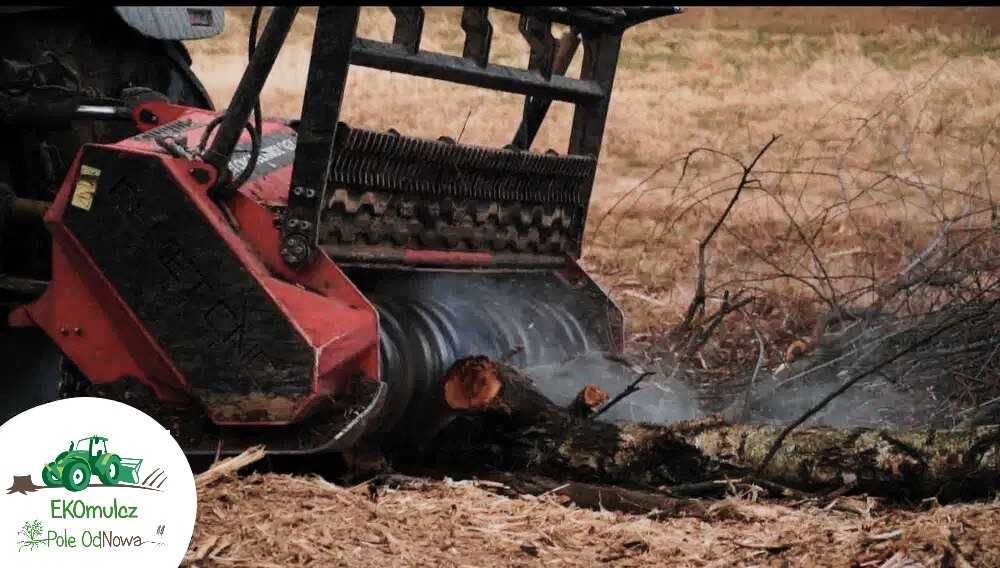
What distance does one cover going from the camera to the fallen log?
3910 mm

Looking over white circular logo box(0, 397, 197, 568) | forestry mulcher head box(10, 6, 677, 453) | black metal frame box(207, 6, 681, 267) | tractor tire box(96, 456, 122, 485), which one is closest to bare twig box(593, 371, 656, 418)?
forestry mulcher head box(10, 6, 677, 453)

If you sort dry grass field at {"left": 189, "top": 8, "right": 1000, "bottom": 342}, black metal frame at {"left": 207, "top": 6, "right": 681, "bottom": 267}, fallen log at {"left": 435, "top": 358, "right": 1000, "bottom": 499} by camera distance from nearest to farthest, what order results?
fallen log at {"left": 435, "top": 358, "right": 1000, "bottom": 499}, black metal frame at {"left": 207, "top": 6, "right": 681, "bottom": 267}, dry grass field at {"left": 189, "top": 8, "right": 1000, "bottom": 342}

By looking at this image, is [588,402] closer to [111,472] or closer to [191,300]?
[191,300]

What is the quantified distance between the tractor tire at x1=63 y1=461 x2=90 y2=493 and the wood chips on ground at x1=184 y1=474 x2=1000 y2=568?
1.22 feet

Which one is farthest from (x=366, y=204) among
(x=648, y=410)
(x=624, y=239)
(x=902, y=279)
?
(x=624, y=239)

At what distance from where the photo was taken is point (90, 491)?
2992 millimetres

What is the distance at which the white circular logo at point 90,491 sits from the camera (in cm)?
295

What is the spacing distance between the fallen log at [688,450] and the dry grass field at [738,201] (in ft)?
0.48

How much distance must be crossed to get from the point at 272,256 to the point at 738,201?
630cm

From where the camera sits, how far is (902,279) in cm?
599

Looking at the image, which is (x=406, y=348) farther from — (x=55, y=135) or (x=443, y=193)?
(x=55, y=135)

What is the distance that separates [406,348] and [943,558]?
6.09 feet

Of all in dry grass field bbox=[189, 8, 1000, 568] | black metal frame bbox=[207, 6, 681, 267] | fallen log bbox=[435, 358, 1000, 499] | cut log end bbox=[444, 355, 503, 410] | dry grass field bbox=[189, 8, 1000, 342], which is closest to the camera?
dry grass field bbox=[189, 8, 1000, 568]

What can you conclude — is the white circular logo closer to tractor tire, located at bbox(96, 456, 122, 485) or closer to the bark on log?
tractor tire, located at bbox(96, 456, 122, 485)
